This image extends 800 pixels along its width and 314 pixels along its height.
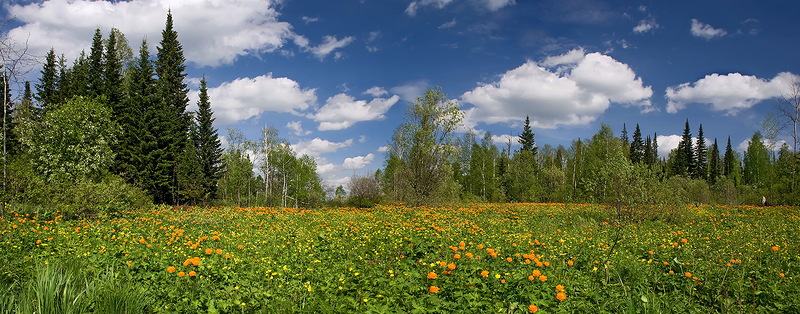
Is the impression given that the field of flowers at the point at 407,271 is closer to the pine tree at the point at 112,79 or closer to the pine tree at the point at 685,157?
the pine tree at the point at 112,79

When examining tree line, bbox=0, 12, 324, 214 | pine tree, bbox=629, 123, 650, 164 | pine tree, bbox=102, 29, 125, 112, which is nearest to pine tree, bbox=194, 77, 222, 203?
tree line, bbox=0, 12, 324, 214

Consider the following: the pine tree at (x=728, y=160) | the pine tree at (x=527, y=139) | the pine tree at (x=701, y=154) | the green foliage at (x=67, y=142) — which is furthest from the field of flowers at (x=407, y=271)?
the pine tree at (x=728, y=160)

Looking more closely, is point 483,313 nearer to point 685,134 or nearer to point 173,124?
point 173,124

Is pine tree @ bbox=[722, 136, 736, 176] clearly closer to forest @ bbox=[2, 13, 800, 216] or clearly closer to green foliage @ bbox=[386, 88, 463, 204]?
forest @ bbox=[2, 13, 800, 216]

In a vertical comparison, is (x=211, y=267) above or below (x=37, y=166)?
below

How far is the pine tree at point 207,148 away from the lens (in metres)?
36.5

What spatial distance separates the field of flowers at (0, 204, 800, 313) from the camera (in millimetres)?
3982

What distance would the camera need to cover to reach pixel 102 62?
120ft

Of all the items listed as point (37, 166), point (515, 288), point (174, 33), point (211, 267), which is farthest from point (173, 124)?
point (515, 288)

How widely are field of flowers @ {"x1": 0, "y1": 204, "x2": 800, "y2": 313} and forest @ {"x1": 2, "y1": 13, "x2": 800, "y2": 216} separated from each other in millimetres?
4544

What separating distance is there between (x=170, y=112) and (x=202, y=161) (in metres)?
5.06

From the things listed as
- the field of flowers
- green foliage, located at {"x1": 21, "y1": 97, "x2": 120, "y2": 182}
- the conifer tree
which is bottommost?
the field of flowers

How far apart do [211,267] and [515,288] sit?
3817mm

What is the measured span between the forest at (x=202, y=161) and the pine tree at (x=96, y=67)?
0.09m
